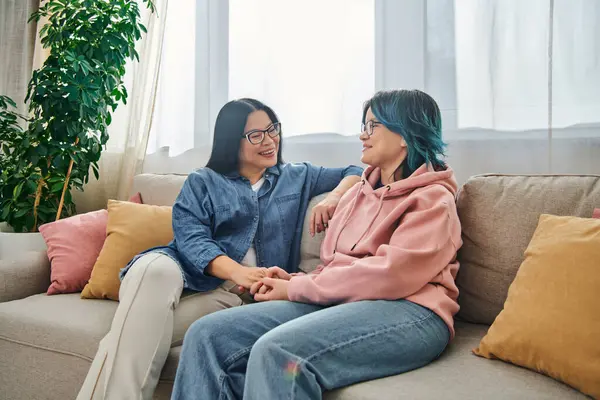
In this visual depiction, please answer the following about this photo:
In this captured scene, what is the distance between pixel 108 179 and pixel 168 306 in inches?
64.8

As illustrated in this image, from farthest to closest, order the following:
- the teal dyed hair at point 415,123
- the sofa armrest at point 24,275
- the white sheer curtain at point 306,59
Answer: the white sheer curtain at point 306,59 → the sofa armrest at point 24,275 → the teal dyed hair at point 415,123

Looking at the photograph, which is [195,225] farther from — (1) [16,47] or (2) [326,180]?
(1) [16,47]

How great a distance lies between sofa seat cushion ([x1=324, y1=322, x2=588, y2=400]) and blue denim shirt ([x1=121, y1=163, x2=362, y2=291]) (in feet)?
→ 2.20

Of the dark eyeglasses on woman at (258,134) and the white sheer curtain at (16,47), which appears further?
the white sheer curtain at (16,47)

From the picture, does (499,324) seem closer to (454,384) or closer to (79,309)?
(454,384)

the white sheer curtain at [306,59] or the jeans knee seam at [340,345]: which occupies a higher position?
the white sheer curtain at [306,59]

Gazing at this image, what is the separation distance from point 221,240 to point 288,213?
232 millimetres

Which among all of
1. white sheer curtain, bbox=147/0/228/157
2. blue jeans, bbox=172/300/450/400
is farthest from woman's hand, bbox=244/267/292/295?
white sheer curtain, bbox=147/0/228/157

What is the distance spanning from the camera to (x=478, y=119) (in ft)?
6.38

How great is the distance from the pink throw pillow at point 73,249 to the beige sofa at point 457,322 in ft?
0.21

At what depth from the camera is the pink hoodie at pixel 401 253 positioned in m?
1.32

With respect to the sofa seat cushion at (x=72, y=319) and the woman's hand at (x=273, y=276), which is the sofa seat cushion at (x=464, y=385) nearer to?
the woman's hand at (x=273, y=276)

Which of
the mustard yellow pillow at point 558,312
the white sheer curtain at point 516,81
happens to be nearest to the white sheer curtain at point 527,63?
the white sheer curtain at point 516,81

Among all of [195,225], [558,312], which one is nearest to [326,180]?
[195,225]
